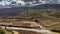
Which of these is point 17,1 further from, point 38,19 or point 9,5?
point 38,19

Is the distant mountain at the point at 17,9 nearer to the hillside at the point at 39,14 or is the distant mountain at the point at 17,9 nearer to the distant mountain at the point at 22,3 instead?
the hillside at the point at 39,14

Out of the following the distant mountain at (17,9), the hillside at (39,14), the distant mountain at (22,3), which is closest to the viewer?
the hillside at (39,14)

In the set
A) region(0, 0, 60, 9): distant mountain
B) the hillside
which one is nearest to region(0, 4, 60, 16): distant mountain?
the hillside

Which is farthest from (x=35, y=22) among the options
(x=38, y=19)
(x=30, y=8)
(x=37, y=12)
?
(x=30, y=8)

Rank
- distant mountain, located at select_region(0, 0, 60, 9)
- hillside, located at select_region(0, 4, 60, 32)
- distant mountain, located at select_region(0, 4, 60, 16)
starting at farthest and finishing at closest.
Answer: distant mountain, located at select_region(0, 0, 60, 9)
distant mountain, located at select_region(0, 4, 60, 16)
hillside, located at select_region(0, 4, 60, 32)

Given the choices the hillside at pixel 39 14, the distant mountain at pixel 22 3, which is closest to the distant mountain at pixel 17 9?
the hillside at pixel 39 14

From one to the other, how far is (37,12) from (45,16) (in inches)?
19.7

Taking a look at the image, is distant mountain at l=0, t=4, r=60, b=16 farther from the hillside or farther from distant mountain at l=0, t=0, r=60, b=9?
distant mountain at l=0, t=0, r=60, b=9

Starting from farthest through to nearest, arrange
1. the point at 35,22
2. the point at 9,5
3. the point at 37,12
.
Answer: the point at 9,5, the point at 37,12, the point at 35,22

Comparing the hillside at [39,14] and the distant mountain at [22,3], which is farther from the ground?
the distant mountain at [22,3]

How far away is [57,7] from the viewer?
7.54 m

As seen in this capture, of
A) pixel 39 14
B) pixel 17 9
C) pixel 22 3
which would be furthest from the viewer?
pixel 22 3

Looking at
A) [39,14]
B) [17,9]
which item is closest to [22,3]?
[17,9]

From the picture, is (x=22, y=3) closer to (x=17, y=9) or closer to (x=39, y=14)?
(x=17, y=9)
